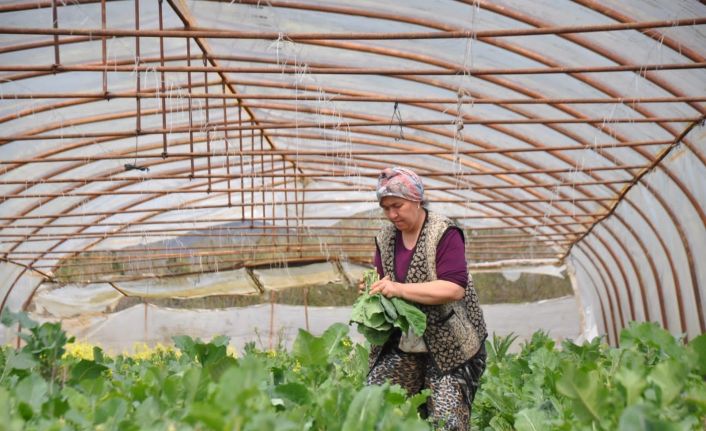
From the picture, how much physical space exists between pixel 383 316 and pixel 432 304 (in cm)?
24

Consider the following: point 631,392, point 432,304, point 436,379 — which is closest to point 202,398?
point 631,392

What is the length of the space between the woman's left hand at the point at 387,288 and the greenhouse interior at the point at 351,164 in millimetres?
400

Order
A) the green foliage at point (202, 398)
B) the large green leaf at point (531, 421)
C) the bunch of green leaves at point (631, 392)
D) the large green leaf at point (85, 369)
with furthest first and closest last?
the large green leaf at point (531, 421)
the large green leaf at point (85, 369)
the bunch of green leaves at point (631, 392)
the green foliage at point (202, 398)

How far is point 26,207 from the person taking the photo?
46.0 feet

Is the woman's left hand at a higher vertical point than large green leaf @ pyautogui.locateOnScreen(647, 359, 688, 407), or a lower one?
higher

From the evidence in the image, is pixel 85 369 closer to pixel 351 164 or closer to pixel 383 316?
pixel 383 316

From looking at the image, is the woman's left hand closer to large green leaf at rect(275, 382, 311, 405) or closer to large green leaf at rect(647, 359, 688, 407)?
large green leaf at rect(275, 382, 311, 405)

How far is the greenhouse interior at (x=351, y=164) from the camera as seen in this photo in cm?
260

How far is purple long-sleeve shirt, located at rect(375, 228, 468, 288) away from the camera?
14.7ft

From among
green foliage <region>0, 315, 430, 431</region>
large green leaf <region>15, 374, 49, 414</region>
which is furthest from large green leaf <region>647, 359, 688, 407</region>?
large green leaf <region>15, 374, 49, 414</region>

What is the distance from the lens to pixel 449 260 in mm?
4516

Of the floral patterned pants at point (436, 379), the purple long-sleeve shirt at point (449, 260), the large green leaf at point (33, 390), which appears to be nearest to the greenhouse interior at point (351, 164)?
the large green leaf at point (33, 390)

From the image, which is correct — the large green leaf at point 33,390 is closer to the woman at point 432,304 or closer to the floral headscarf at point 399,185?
the woman at point 432,304

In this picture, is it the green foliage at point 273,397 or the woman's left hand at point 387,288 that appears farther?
the woman's left hand at point 387,288
